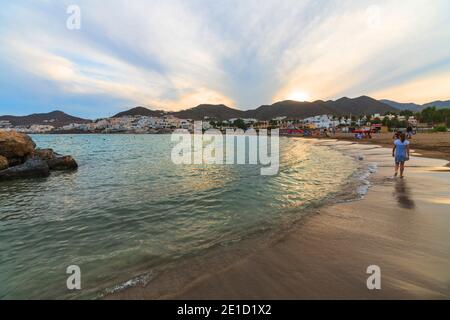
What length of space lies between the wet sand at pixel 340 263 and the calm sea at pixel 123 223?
3.35 feet

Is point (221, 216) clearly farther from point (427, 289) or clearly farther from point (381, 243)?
point (427, 289)

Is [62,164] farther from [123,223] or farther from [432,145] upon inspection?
[432,145]

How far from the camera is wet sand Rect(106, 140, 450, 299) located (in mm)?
3828

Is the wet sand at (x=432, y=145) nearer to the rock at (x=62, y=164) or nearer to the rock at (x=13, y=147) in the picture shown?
the rock at (x=62, y=164)

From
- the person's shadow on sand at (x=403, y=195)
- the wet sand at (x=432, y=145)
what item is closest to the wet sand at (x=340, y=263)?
the person's shadow on sand at (x=403, y=195)

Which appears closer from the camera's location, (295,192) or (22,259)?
(22,259)

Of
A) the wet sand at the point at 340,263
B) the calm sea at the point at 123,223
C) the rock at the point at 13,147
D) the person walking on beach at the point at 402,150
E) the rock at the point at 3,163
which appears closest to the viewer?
the wet sand at the point at 340,263

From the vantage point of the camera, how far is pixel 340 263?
15.3 ft

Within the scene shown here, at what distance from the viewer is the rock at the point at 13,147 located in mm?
19984

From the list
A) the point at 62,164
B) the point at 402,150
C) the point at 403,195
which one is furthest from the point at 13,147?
the point at 402,150

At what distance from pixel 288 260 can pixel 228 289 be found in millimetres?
1529

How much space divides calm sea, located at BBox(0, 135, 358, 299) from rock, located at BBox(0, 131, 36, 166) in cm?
796

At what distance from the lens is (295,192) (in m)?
11.4
